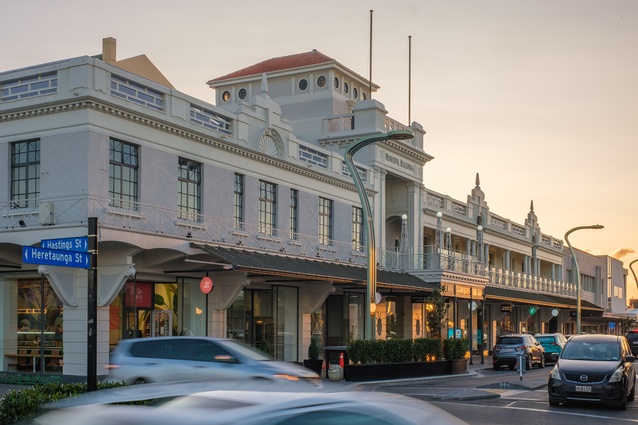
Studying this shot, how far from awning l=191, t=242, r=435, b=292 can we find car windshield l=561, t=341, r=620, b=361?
10238mm

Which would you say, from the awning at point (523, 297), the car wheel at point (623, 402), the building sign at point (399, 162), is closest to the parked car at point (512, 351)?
the awning at point (523, 297)

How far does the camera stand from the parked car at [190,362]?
1686 cm

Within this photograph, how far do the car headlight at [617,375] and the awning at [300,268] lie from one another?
1163cm

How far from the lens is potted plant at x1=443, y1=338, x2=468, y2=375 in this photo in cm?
3328

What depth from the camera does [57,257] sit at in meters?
13.5

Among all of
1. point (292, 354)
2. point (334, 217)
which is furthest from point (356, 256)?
point (292, 354)

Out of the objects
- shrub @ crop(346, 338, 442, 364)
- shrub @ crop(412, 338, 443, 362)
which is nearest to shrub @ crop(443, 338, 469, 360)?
shrub @ crop(412, 338, 443, 362)

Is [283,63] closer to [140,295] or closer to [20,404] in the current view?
[140,295]

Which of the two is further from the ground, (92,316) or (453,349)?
(92,316)

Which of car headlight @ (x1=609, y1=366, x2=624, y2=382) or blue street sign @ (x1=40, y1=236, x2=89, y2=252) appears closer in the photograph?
blue street sign @ (x1=40, y1=236, x2=89, y2=252)

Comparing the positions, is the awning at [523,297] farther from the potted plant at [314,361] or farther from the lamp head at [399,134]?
the lamp head at [399,134]

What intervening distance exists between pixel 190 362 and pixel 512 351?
934 inches

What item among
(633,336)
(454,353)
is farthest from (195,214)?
(633,336)

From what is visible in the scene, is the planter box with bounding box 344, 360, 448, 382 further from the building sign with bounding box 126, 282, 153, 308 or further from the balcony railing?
the building sign with bounding box 126, 282, 153, 308
